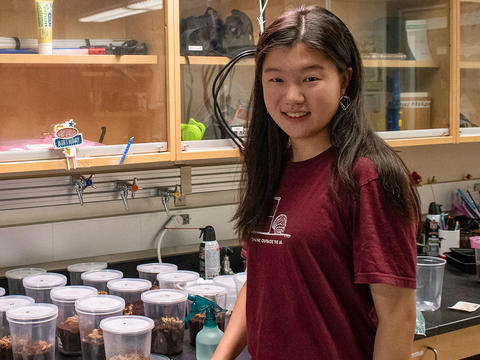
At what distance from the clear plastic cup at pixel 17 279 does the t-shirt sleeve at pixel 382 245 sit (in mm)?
1298

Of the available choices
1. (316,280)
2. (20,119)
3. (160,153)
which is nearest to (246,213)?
(316,280)

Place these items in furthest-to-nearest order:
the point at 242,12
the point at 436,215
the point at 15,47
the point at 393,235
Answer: the point at 436,215, the point at 242,12, the point at 15,47, the point at 393,235

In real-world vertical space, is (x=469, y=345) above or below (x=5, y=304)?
below

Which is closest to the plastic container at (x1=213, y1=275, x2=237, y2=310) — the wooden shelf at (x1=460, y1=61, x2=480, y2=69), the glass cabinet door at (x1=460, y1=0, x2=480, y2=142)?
the glass cabinet door at (x1=460, y1=0, x2=480, y2=142)

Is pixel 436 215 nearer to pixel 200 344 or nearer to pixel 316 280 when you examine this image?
pixel 200 344

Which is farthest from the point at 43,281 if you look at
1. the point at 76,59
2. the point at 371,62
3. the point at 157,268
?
the point at 371,62

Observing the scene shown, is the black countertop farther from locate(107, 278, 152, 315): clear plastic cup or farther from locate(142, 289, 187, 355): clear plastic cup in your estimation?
locate(107, 278, 152, 315): clear plastic cup

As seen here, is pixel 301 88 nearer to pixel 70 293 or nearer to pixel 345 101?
pixel 345 101

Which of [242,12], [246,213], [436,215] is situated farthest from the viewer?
[436,215]

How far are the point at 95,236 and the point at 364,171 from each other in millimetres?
1443

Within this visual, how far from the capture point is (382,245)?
1.07m

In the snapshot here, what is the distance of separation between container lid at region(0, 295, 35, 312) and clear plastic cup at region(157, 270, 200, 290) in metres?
0.40

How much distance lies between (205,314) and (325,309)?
2.07ft

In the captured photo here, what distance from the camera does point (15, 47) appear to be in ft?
6.07
